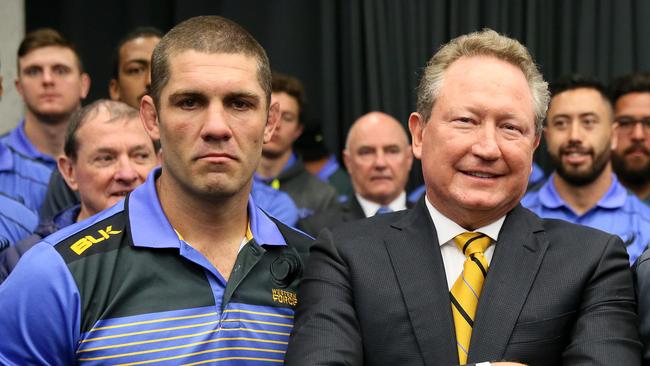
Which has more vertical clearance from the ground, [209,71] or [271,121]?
[209,71]

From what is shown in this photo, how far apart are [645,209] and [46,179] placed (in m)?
2.67

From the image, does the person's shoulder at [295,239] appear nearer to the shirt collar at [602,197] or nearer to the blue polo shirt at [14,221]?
the blue polo shirt at [14,221]

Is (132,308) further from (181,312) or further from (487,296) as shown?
(487,296)

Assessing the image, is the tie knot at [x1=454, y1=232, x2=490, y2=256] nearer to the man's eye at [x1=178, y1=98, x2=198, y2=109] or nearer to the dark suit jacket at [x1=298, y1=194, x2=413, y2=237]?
the man's eye at [x1=178, y1=98, x2=198, y2=109]

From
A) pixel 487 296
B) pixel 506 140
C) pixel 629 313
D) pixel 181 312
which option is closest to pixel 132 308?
pixel 181 312

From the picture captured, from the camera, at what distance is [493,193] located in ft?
7.71

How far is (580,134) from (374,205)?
1.08 meters

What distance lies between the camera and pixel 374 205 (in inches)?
196

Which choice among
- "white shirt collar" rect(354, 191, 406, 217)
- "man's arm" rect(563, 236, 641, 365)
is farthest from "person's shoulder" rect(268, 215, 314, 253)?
"white shirt collar" rect(354, 191, 406, 217)

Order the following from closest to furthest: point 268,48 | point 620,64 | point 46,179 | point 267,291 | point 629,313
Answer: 1. point 629,313
2. point 267,291
3. point 46,179
4. point 620,64
5. point 268,48

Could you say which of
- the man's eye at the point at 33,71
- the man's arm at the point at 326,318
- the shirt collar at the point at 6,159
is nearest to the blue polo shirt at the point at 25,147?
the shirt collar at the point at 6,159

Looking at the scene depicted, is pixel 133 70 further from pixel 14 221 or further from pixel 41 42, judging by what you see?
pixel 14 221

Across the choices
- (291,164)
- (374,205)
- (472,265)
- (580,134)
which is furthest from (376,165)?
(472,265)

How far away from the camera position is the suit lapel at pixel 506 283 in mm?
2191
